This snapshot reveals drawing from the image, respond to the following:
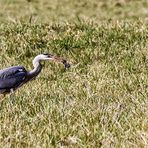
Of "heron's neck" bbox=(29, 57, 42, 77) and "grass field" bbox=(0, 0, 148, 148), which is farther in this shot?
"heron's neck" bbox=(29, 57, 42, 77)

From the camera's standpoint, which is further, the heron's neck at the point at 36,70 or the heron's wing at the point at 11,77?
the heron's neck at the point at 36,70

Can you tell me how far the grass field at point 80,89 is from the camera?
623cm

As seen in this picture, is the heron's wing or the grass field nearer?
the grass field

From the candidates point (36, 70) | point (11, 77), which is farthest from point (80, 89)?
point (11, 77)

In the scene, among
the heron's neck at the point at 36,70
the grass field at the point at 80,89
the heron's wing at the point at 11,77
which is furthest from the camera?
the heron's neck at the point at 36,70

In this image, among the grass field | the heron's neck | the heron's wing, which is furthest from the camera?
the heron's neck

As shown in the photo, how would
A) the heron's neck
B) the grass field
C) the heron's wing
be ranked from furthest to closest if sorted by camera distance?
the heron's neck < the heron's wing < the grass field

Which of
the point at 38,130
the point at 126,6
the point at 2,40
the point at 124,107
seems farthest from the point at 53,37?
the point at 126,6

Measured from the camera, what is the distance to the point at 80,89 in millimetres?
8594

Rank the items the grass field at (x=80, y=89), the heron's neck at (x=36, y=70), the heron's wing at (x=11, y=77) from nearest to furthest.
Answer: the grass field at (x=80, y=89), the heron's wing at (x=11, y=77), the heron's neck at (x=36, y=70)

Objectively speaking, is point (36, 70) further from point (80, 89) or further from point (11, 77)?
point (80, 89)

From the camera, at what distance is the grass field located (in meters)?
6.23

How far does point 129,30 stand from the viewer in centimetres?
1318

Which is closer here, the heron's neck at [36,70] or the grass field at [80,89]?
the grass field at [80,89]
